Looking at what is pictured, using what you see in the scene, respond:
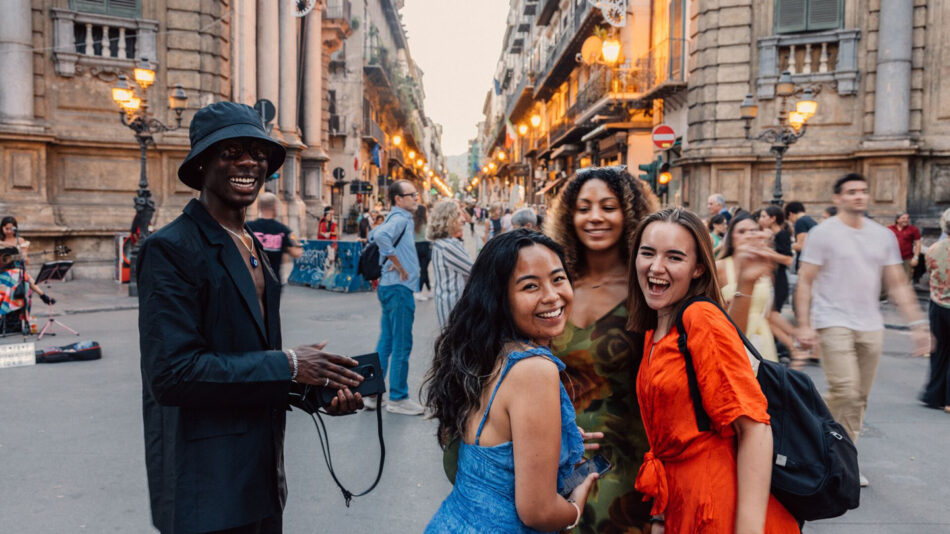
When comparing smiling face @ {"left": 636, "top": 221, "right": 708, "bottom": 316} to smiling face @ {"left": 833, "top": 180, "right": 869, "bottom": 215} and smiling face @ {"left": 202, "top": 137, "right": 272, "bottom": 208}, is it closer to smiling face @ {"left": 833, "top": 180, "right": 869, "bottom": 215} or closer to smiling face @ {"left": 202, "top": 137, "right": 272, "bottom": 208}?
smiling face @ {"left": 202, "top": 137, "right": 272, "bottom": 208}

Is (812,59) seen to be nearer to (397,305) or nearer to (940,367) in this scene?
(940,367)

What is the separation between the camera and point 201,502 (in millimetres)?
2031

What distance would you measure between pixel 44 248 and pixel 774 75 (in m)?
17.6

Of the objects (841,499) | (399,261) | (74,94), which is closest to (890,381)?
(399,261)

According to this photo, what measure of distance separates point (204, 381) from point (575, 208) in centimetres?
167

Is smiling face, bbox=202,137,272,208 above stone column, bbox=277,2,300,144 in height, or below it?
below

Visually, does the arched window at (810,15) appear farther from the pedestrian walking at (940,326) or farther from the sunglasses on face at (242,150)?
the sunglasses on face at (242,150)

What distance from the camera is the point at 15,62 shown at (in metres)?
14.9

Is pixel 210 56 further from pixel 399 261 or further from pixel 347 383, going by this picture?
pixel 347 383

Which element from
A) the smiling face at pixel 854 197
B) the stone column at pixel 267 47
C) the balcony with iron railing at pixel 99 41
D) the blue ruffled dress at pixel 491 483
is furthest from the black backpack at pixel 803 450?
the stone column at pixel 267 47

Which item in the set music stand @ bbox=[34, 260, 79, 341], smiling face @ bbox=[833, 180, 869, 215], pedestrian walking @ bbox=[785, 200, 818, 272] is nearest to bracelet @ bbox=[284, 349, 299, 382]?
smiling face @ bbox=[833, 180, 869, 215]

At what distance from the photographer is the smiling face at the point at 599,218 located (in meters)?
2.88

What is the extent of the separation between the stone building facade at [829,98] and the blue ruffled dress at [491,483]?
17.7m

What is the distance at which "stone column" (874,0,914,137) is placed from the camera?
1695 cm
